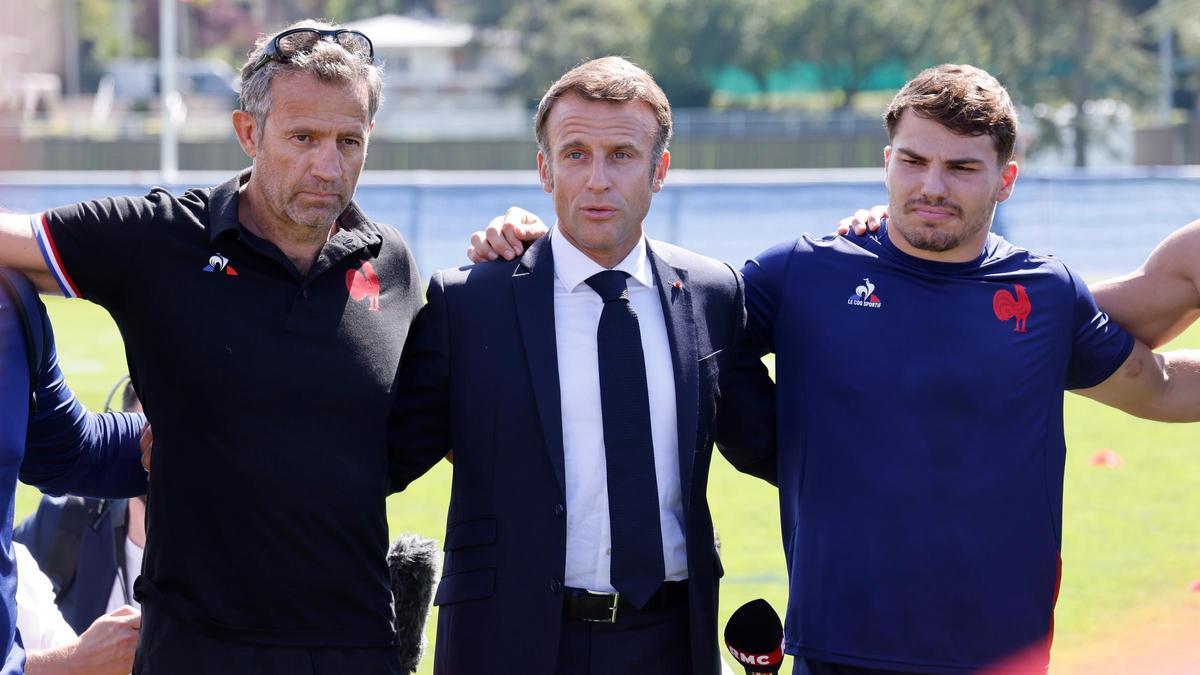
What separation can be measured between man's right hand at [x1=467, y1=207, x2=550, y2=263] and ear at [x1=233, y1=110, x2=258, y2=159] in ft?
1.85

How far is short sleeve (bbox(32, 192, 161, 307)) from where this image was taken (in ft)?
10.1

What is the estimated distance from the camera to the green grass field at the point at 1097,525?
659 cm

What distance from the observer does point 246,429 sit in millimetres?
3115

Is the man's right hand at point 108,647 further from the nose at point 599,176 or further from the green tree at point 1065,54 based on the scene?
the green tree at point 1065,54

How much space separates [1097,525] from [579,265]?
18.8 ft

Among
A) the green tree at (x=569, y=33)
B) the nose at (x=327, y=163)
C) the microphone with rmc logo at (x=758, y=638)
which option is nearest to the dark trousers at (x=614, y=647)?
the microphone with rmc logo at (x=758, y=638)

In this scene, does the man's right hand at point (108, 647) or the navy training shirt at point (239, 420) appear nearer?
the navy training shirt at point (239, 420)

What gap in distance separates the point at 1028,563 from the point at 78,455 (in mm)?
2300

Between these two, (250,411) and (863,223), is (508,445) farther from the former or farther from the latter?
(863,223)

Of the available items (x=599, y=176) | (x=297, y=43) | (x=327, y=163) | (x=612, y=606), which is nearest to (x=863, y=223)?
(x=599, y=176)

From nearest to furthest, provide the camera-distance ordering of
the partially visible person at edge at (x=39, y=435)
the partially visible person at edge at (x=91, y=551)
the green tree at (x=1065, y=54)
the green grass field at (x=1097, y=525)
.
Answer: the partially visible person at edge at (x=39, y=435), the partially visible person at edge at (x=91, y=551), the green grass field at (x=1097, y=525), the green tree at (x=1065, y=54)

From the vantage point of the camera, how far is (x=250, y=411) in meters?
3.11

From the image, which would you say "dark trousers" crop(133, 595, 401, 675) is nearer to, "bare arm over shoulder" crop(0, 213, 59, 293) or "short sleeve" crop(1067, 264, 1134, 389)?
"bare arm over shoulder" crop(0, 213, 59, 293)

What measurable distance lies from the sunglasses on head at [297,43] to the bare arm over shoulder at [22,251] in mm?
639
